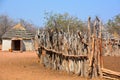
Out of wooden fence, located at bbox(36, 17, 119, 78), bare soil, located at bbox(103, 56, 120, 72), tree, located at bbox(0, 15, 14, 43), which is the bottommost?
bare soil, located at bbox(103, 56, 120, 72)

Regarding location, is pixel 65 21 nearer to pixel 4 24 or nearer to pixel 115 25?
pixel 115 25

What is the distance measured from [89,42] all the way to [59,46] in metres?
2.34

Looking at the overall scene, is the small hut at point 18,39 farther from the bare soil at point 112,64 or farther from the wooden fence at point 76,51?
the bare soil at point 112,64

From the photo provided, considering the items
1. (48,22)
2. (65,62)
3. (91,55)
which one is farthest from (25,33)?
(91,55)

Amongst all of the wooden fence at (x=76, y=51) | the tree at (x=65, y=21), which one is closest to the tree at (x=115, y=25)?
the tree at (x=65, y=21)

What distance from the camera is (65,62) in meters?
10.4

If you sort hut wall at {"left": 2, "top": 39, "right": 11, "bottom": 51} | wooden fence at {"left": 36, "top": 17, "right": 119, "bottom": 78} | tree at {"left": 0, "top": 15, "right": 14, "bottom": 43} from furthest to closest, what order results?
tree at {"left": 0, "top": 15, "right": 14, "bottom": 43}
hut wall at {"left": 2, "top": 39, "right": 11, "bottom": 51}
wooden fence at {"left": 36, "top": 17, "right": 119, "bottom": 78}

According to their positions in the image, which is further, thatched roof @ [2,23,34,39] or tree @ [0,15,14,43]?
tree @ [0,15,14,43]

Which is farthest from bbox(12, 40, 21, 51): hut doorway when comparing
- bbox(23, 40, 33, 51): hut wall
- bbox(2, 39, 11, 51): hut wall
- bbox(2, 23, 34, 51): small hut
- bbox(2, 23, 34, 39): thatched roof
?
bbox(23, 40, 33, 51): hut wall

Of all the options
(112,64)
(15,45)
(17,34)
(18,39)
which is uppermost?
(17,34)

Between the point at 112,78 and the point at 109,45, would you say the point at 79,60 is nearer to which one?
the point at 112,78

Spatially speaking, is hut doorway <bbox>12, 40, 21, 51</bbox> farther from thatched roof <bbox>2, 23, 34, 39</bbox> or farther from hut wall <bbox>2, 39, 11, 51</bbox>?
thatched roof <bbox>2, 23, 34, 39</bbox>

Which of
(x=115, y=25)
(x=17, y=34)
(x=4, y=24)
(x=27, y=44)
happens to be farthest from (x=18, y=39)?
(x=4, y=24)

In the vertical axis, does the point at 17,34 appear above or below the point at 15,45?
Answer: above
